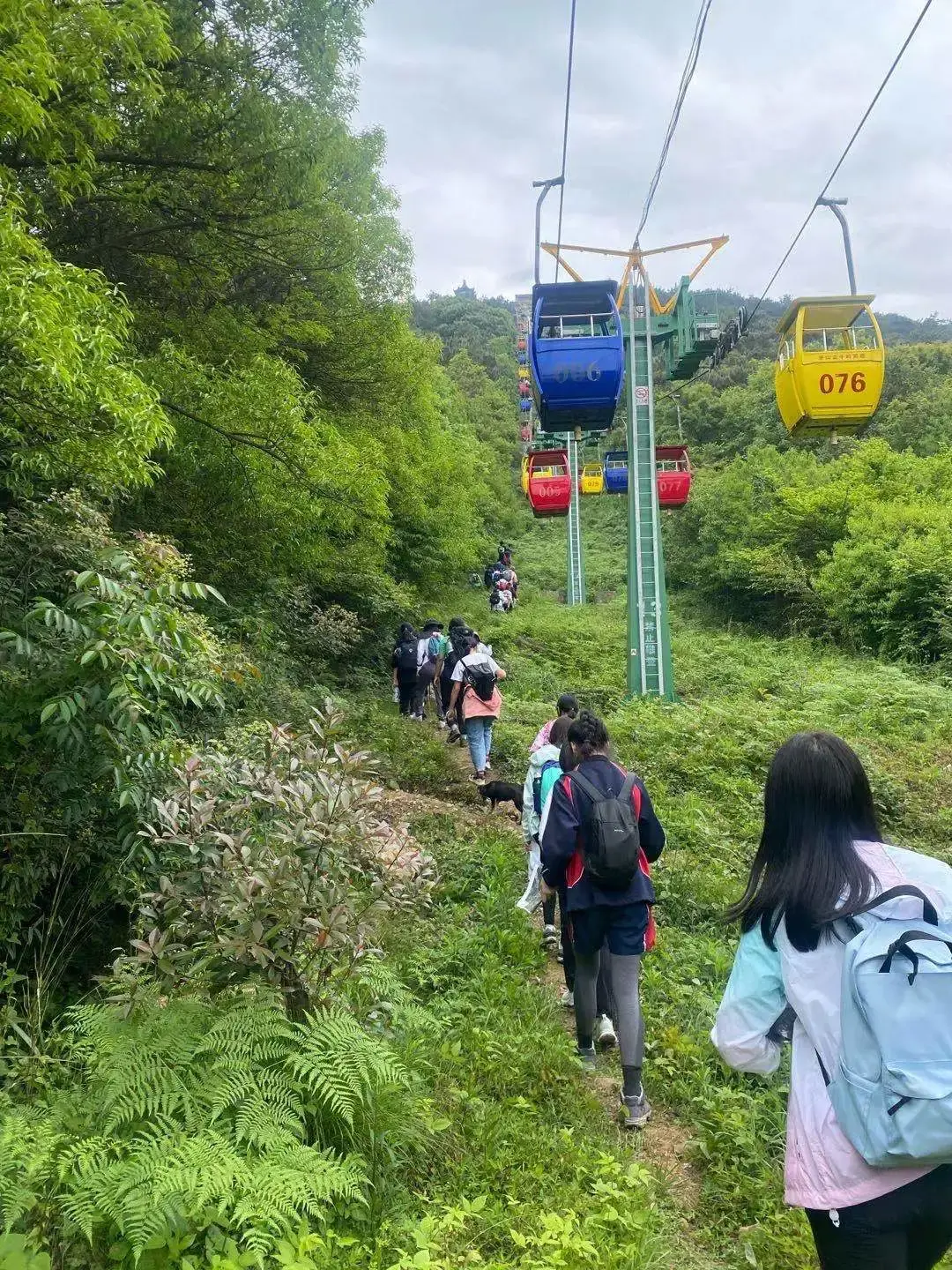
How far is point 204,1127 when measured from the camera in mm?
2633

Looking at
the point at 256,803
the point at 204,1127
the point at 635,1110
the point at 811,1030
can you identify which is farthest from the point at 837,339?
the point at 204,1127

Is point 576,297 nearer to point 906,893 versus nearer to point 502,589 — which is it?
point 906,893

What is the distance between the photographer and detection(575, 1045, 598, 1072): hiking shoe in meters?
4.19

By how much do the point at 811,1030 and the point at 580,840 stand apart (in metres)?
1.97

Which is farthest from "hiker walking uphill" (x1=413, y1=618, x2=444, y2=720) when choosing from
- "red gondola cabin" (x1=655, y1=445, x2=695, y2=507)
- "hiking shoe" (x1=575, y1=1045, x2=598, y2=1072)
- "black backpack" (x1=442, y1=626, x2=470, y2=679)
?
"red gondola cabin" (x1=655, y1=445, x2=695, y2=507)

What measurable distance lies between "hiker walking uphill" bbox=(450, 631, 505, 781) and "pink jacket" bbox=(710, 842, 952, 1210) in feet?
22.3

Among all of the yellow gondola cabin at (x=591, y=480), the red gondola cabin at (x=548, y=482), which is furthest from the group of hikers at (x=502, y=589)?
the yellow gondola cabin at (x=591, y=480)

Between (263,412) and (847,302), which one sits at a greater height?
(847,302)

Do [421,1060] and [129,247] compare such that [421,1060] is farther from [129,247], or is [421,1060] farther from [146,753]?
[129,247]

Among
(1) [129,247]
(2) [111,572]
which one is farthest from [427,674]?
(2) [111,572]

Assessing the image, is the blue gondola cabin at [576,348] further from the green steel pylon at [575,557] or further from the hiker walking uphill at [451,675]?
the green steel pylon at [575,557]

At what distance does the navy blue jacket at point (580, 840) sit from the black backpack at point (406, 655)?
27.9ft

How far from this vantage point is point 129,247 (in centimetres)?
895

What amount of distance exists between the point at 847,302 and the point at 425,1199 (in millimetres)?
12214
